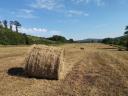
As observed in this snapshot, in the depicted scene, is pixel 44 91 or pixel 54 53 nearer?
pixel 44 91

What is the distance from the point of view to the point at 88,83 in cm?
1205

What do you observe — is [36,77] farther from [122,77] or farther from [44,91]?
[122,77]

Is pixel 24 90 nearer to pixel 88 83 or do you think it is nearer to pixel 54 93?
pixel 54 93

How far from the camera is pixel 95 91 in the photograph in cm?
1059

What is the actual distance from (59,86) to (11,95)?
2252 millimetres

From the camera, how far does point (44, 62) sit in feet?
42.7

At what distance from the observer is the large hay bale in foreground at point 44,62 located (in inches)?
504

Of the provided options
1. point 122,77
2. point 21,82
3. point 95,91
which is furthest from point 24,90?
point 122,77

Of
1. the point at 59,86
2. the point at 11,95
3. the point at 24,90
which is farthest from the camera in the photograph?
the point at 59,86

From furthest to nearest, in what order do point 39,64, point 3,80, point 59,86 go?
point 39,64
point 3,80
point 59,86

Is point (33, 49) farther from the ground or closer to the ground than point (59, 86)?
farther from the ground

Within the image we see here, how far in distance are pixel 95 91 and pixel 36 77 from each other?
130 inches

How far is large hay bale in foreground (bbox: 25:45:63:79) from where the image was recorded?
504 inches

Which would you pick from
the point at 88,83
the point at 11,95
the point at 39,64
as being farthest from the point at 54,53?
the point at 11,95
